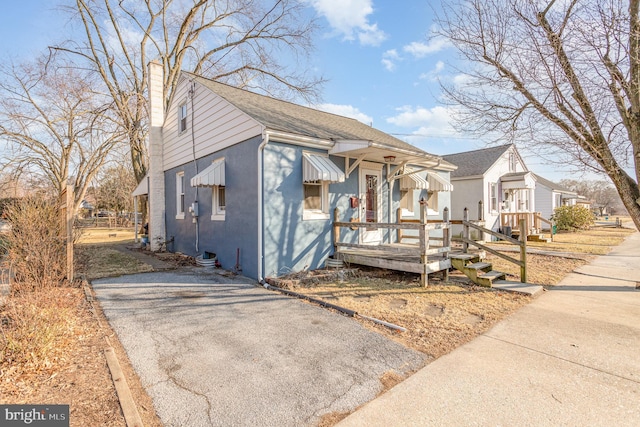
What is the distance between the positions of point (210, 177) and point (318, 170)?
286 cm

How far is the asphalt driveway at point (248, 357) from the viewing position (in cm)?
266

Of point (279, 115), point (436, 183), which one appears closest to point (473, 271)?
point (436, 183)

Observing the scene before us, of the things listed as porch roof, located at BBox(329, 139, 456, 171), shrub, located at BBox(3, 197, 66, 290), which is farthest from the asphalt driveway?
porch roof, located at BBox(329, 139, 456, 171)

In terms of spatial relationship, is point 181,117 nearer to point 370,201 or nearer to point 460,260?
point 370,201

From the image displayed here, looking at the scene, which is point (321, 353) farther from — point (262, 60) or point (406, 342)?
point (262, 60)

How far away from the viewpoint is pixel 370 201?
9453 millimetres

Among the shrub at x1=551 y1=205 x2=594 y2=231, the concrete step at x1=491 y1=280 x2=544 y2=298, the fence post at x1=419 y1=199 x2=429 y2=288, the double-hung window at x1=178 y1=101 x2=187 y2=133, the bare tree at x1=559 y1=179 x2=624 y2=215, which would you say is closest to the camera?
the concrete step at x1=491 y1=280 x2=544 y2=298

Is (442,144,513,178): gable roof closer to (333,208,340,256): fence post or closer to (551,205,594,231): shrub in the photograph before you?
(551,205,594,231): shrub

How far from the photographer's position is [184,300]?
5.75 metres

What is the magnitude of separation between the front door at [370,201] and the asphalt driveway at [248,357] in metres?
3.95

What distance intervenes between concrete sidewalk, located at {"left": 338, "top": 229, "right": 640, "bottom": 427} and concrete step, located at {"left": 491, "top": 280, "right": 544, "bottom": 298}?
3.21 feet

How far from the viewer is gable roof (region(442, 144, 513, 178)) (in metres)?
17.1

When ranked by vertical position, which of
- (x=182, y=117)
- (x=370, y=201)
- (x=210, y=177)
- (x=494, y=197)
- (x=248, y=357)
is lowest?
(x=248, y=357)

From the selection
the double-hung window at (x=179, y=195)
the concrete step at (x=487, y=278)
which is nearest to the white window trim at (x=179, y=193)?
the double-hung window at (x=179, y=195)
